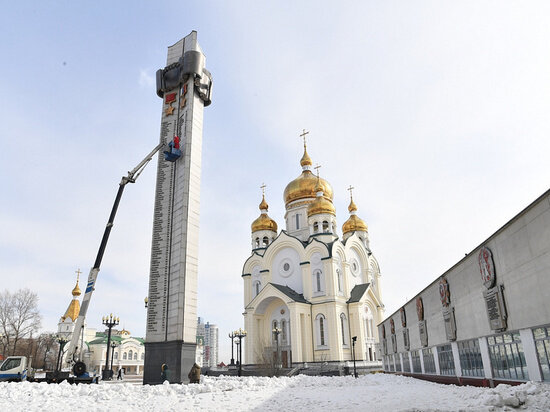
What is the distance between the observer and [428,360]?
17828 mm

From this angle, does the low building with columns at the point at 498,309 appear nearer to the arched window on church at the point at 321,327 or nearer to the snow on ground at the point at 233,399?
the snow on ground at the point at 233,399

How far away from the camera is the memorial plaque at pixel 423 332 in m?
17.3

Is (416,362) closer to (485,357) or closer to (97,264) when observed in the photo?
(485,357)

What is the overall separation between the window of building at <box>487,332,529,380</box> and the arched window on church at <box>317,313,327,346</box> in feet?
75.2

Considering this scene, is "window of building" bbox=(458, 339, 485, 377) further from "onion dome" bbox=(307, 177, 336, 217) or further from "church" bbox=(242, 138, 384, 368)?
"onion dome" bbox=(307, 177, 336, 217)

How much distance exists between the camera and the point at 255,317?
115 ft

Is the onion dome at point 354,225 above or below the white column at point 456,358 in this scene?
above

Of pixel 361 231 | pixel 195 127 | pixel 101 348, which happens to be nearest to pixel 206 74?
pixel 195 127

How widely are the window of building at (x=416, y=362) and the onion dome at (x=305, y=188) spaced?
2167 centimetres

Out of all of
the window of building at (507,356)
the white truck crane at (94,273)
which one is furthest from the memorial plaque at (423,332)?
the white truck crane at (94,273)

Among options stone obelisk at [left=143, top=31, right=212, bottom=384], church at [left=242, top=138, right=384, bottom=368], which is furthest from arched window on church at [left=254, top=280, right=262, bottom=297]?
stone obelisk at [left=143, top=31, right=212, bottom=384]

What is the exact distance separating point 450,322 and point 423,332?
4241mm

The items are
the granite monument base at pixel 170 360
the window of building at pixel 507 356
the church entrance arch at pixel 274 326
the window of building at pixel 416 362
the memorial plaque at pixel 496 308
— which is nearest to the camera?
the window of building at pixel 507 356

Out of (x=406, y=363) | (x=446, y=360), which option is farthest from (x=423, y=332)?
(x=406, y=363)
